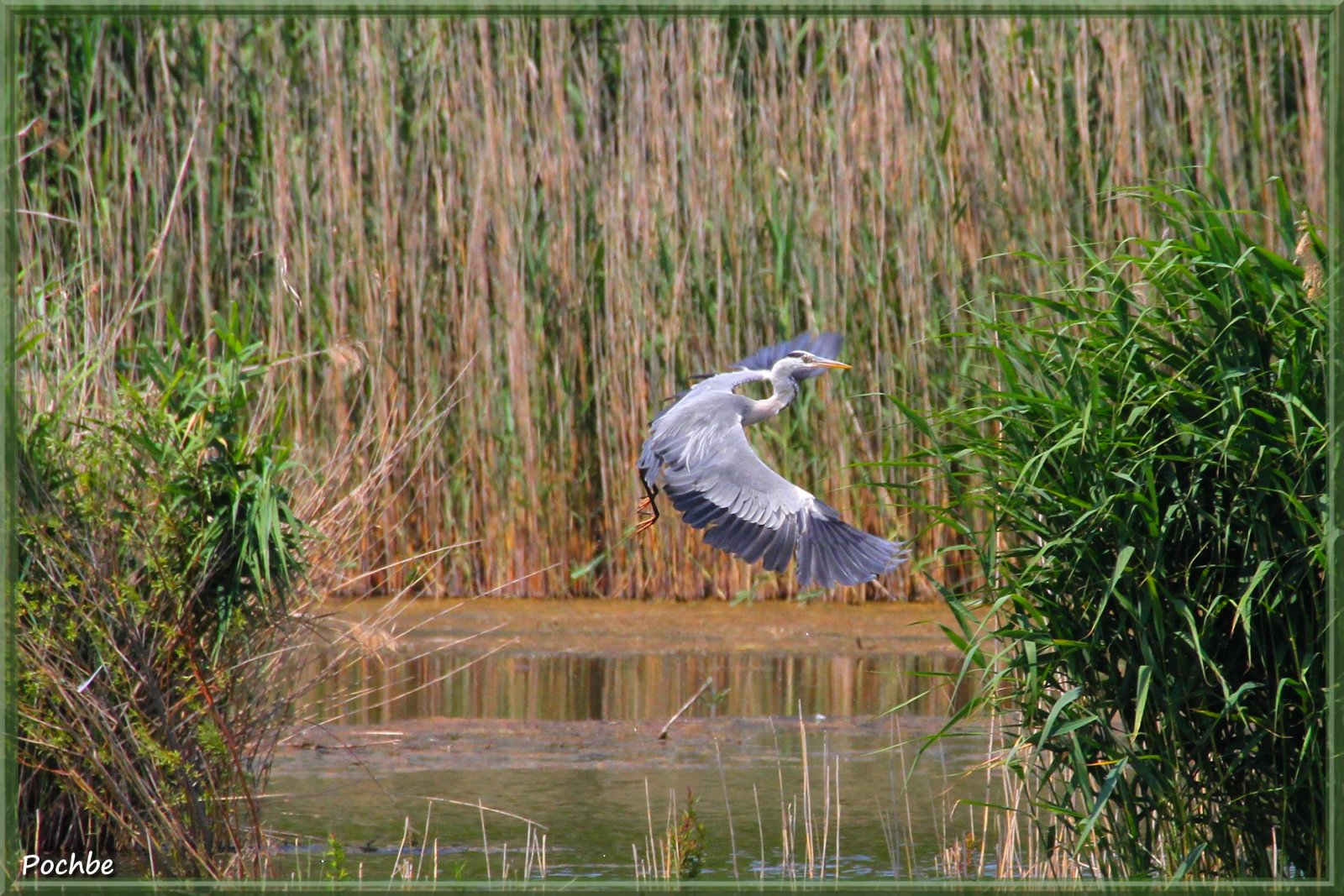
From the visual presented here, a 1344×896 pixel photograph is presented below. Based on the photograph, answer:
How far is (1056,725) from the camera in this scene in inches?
167

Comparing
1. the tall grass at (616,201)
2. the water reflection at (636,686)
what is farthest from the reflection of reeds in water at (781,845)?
the tall grass at (616,201)

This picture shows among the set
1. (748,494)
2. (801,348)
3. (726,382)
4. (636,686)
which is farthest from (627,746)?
(748,494)

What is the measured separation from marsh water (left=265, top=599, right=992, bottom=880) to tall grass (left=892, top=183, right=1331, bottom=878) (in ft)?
1.26

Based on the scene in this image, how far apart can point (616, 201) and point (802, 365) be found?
3592 mm

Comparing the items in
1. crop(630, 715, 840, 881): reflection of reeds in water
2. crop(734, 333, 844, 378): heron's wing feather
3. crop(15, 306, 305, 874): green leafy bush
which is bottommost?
crop(630, 715, 840, 881): reflection of reeds in water

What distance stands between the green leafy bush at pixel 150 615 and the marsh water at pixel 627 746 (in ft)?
1.11

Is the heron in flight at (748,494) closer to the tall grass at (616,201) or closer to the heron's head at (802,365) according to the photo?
the heron's head at (802,365)

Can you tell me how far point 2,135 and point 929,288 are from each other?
18.6ft

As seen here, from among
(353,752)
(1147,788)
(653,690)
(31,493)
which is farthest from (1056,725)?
(653,690)

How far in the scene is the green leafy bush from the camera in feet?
15.3

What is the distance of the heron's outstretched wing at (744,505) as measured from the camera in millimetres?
4949

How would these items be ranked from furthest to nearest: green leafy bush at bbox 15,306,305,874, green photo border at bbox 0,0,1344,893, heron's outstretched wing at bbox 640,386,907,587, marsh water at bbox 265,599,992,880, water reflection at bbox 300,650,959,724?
water reflection at bbox 300,650,959,724, marsh water at bbox 265,599,992,880, heron's outstretched wing at bbox 640,386,907,587, green leafy bush at bbox 15,306,305,874, green photo border at bbox 0,0,1344,893

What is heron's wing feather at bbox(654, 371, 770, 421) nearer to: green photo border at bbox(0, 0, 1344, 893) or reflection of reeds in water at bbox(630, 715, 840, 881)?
reflection of reeds in water at bbox(630, 715, 840, 881)

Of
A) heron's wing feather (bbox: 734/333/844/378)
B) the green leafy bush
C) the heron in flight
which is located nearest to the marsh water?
the green leafy bush
